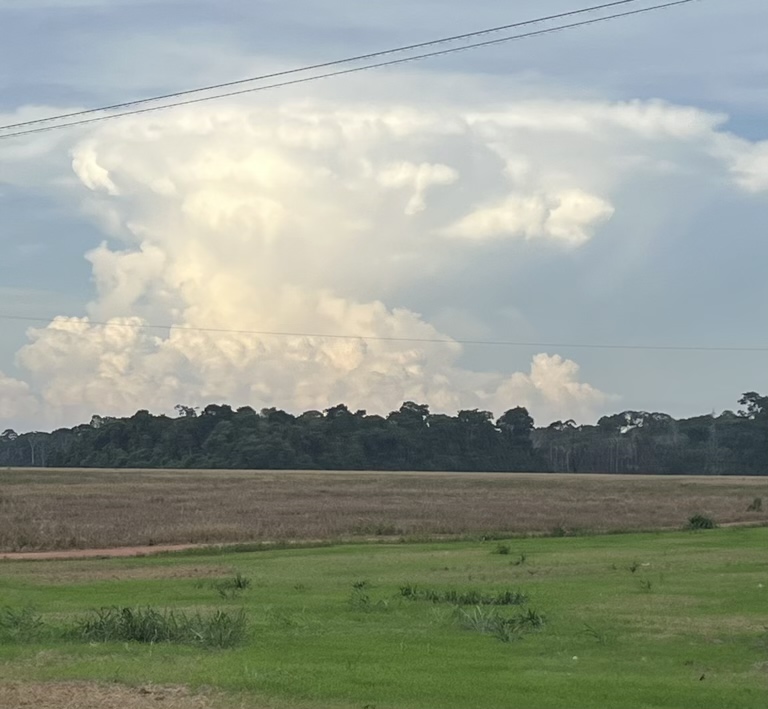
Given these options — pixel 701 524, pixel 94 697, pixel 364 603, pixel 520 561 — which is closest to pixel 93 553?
pixel 520 561

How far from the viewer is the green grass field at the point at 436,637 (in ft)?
46.7

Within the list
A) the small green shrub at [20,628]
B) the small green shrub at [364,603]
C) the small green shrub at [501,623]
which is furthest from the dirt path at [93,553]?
the small green shrub at [501,623]

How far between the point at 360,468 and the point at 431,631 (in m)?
160

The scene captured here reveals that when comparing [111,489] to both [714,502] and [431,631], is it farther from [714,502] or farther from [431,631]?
[431,631]

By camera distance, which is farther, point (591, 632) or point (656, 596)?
point (656, 596)

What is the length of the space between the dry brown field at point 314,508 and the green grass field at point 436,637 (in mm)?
16611

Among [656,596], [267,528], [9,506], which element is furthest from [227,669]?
[9,506]

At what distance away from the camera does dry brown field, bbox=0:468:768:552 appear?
50969mm

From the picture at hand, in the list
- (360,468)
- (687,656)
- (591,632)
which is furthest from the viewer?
(360,468)

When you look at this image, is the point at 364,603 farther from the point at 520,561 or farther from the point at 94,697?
the point at 520,561

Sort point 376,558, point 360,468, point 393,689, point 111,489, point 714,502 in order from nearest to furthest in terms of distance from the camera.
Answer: point 393,689, point 376,558, point 714,502, point 111,489, point 360,468

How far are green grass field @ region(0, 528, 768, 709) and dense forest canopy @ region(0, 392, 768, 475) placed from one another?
470 ft

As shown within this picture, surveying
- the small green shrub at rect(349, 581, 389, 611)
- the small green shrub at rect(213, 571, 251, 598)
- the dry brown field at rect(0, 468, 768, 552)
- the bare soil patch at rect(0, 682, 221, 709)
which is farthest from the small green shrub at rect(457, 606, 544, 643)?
the dry brown field at rect(0, 468, 768, 552)

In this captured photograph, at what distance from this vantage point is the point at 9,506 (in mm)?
69875
